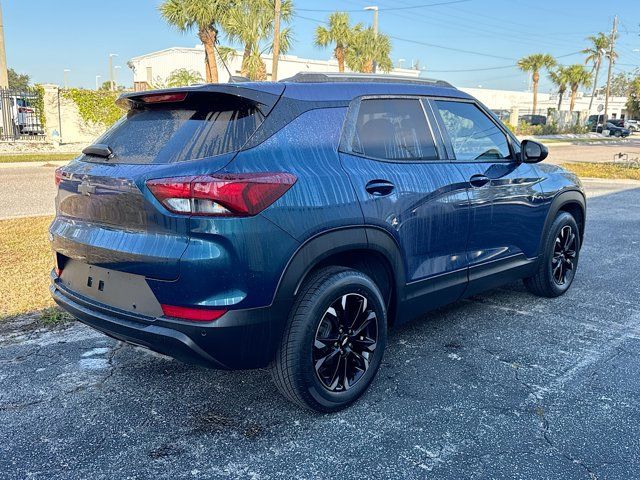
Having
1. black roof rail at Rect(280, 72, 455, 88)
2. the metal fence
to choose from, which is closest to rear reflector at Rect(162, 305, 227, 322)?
black roof rail at Rect(280, 72, 455, 88)

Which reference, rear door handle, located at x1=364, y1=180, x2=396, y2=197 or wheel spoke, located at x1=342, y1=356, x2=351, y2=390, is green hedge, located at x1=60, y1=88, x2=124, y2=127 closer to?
rear door handle, located at x1=364, y1=180, x2=396, y2=197

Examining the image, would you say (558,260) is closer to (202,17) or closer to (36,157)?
(36,157)

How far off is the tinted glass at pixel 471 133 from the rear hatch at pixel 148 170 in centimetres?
149

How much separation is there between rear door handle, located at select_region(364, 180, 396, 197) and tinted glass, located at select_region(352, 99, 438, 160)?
0.60 ft

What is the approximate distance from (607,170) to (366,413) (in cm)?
1813

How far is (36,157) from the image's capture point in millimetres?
19938

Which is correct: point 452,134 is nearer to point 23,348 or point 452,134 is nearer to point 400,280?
point 400,280

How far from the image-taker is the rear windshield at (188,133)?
9.21 ft

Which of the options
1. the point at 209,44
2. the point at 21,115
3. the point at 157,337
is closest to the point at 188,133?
the point at 157,337

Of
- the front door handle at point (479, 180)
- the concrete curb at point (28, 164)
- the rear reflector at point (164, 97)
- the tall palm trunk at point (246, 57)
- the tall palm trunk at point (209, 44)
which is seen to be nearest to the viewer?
the rear reflector at point (164, 97)

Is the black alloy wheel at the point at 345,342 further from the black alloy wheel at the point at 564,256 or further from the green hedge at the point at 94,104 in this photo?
the green hedge at the point at 94,104

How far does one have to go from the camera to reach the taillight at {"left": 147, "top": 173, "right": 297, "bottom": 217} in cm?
261

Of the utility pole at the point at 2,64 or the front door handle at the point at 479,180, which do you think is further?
the utility pole at the point at 2,64

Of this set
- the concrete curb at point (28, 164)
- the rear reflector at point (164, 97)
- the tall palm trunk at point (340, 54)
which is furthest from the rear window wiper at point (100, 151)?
the tall palm trunk at point (340, 54)
